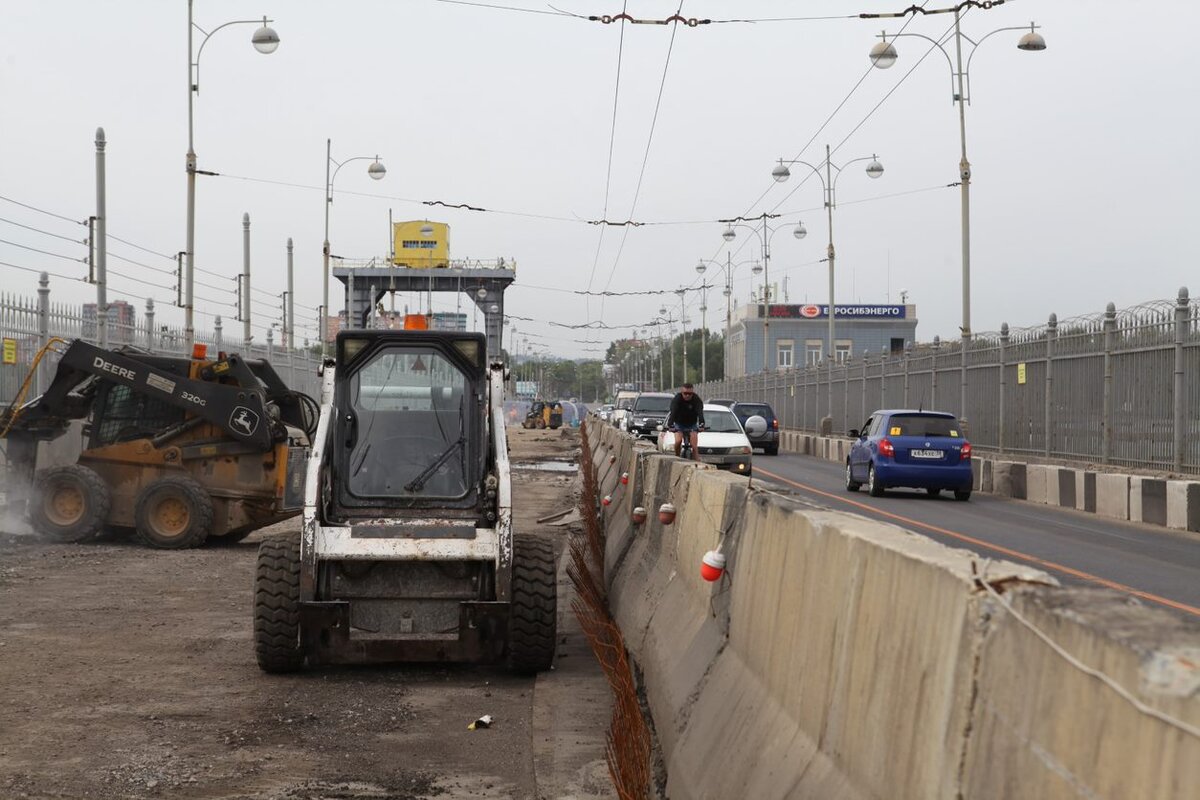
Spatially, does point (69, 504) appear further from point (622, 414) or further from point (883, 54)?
point (622, 414)

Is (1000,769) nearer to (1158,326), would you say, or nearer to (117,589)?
(117,589)

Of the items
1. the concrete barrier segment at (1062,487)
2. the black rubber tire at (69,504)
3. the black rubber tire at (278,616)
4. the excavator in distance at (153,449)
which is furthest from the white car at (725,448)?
the black rubber tire at (278,616)

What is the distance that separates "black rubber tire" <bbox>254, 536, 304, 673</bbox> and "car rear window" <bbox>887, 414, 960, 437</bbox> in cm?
1827

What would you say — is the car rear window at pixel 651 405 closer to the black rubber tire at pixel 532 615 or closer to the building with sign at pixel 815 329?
the black rubber tire at pixel 532 615

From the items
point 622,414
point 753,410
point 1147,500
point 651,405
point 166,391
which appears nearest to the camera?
point 166,391

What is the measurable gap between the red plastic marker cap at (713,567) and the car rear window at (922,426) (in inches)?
778

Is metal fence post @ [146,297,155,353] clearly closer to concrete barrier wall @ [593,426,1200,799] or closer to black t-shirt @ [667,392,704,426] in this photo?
black t-shirt @ [667,392,704,426]

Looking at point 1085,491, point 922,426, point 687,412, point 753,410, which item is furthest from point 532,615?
point 753,410

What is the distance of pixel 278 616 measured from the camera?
30.5 ft

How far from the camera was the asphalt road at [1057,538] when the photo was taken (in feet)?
44.7

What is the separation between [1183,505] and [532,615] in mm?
14147

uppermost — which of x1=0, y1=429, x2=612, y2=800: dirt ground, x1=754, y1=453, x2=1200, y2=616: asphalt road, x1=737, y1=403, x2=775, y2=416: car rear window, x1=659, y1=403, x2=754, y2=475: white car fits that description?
x1=737, y1=403, x2=775, y2=416: car rear window

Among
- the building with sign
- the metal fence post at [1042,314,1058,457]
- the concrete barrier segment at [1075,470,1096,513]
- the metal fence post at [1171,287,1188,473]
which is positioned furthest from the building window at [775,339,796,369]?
the metal fence post at [1171,287,1188,473]

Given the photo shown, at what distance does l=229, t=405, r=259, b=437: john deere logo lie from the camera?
1681 centimetres
